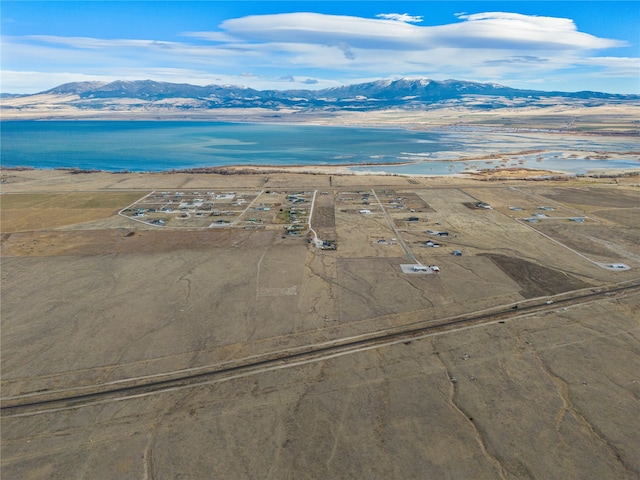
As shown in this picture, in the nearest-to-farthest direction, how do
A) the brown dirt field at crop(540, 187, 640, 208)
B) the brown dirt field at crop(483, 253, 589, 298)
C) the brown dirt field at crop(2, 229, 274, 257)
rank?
1. the brown dirt field at crop(483, 253, 589, 298)
2. the brown dirt field at crop(2, 229, 274, 257)
3. the brown dirt field at crop(540, 187, 640, 208)

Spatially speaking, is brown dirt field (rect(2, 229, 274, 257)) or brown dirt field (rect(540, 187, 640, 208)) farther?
brown dirt field (rect(540, 187, 640, 208))

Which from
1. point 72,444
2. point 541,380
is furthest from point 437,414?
point 72,444

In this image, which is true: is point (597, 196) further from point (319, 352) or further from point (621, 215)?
point (319, 352)

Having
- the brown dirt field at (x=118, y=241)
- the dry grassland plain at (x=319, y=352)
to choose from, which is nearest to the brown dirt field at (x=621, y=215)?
the dry grassland plain at (x=319, y=352)

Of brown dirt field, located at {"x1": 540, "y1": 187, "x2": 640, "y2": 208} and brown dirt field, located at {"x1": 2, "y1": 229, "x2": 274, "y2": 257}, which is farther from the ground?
brown dirt field, located at {"x1": 540, "y1": 187, "x2": 640, "y2": 208}

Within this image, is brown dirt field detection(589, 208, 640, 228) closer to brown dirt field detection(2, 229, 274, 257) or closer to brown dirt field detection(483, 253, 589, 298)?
brown dirt field detection(483, 253, 589, 298)

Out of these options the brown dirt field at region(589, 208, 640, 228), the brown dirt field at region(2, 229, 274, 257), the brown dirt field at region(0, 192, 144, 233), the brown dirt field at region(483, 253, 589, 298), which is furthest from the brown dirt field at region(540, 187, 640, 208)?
the brown dirt field at region(0, 192, 144, 233)

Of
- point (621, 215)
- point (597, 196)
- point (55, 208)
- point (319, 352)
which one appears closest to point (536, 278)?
point (319, 352)

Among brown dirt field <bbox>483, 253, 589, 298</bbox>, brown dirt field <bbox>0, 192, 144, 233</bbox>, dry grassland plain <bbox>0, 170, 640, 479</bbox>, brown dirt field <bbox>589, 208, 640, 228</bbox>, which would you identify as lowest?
brown dirt field <bbox>0, 192, 144, 233</bbox>

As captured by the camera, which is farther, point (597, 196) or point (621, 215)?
point (597, 196)
